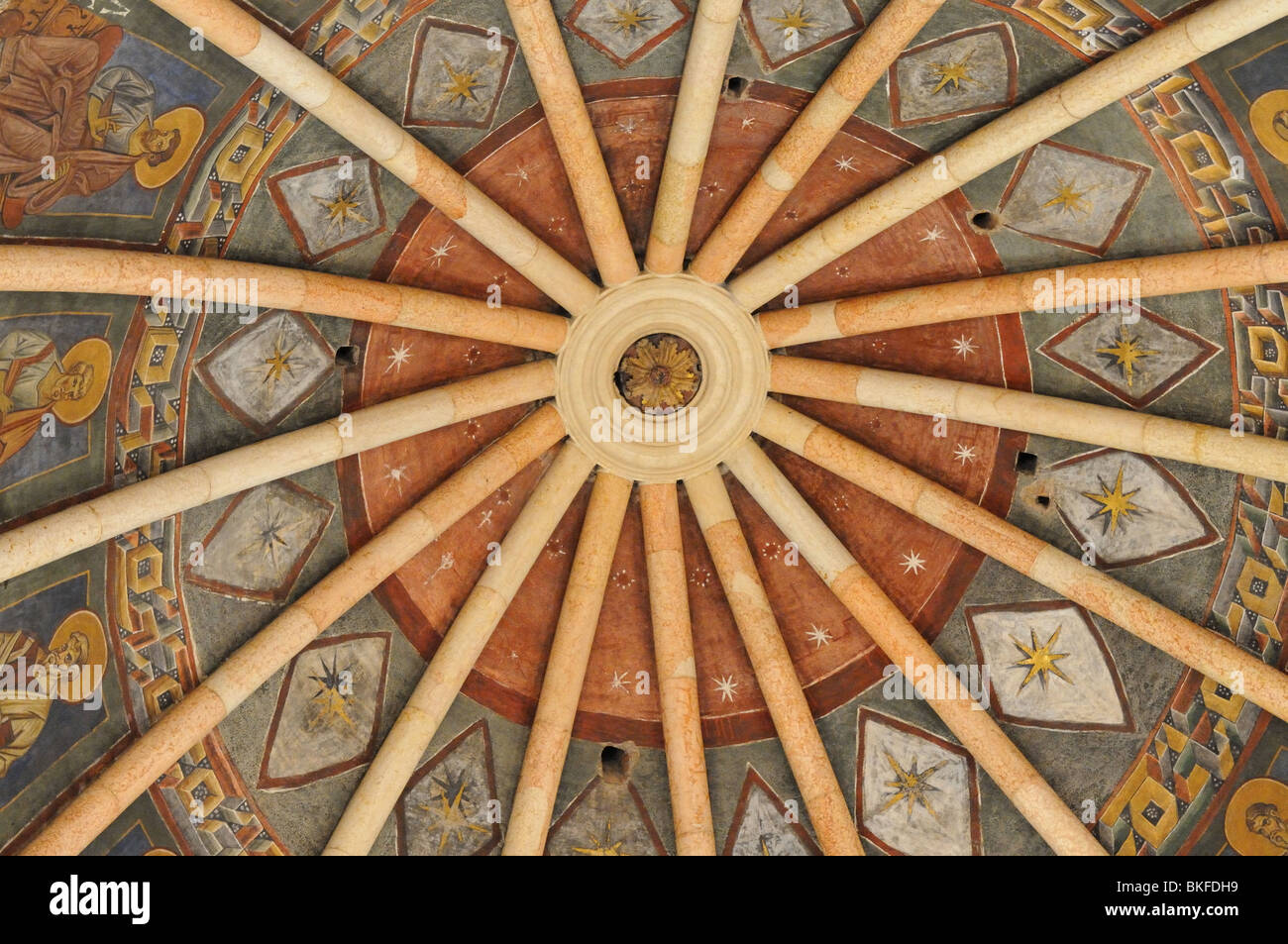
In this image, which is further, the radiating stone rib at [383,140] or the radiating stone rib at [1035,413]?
the radiating stone rib at [1035,413]

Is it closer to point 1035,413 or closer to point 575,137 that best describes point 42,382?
point 575,137

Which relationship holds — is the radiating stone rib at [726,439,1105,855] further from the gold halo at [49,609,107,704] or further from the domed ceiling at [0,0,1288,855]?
the gold halo at [49,609,107,704]

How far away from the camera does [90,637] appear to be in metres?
14.7

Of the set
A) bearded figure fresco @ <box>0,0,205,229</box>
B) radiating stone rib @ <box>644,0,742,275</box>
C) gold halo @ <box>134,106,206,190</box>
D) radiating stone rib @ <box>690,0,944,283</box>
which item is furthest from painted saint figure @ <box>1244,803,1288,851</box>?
bearded figure fresco @ <box>0,0,205,229</box>

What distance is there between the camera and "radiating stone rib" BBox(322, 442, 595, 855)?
52.6ft

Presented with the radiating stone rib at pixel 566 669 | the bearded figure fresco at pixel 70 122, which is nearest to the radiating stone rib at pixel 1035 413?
the radiating stone rib at pixel 566 669

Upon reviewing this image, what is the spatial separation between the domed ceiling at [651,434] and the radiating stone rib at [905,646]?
53mm

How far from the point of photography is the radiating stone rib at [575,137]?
1427cm

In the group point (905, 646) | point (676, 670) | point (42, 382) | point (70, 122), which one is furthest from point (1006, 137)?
point (42, 382)

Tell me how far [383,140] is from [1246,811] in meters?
11.4

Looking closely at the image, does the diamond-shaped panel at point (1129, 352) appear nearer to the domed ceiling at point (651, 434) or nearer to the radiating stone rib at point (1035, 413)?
the domed ceiling at point (651, 434)

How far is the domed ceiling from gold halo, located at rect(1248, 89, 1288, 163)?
0.03 meters

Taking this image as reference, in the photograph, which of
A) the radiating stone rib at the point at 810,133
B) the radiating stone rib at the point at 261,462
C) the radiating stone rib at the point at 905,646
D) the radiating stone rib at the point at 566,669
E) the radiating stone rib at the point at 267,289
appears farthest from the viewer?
the radiating stone rib at the point at 566,669
